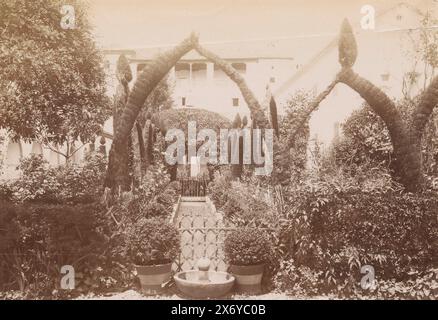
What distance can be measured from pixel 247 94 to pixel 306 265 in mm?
3601

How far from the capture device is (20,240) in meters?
6.95

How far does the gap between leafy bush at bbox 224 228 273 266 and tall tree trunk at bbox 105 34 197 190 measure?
7.89 feet

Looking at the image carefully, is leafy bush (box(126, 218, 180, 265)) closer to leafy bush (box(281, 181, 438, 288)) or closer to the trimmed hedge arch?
the trimmed hedge arch

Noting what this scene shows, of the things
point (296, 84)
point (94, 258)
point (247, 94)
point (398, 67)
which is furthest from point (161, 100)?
point (94, 258)

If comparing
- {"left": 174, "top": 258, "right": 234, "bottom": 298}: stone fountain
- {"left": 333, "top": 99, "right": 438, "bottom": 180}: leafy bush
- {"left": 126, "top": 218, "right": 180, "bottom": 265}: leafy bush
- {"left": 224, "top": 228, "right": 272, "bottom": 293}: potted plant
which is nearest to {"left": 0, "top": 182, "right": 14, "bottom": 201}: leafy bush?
{"left": 126, "top": 218, "right": 180, "bottom": 265}: leafy bush

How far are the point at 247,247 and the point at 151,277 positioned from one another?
1.55 metres

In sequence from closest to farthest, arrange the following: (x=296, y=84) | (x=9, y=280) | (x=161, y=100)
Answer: (x=9, y=280) → (x=296, y=84) → (x=161, y=100)

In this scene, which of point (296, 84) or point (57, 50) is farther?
point (296, 84)

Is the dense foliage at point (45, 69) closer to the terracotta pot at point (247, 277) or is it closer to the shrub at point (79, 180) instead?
the shrub at point (79, 180)

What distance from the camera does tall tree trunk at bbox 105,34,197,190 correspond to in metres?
8.20
